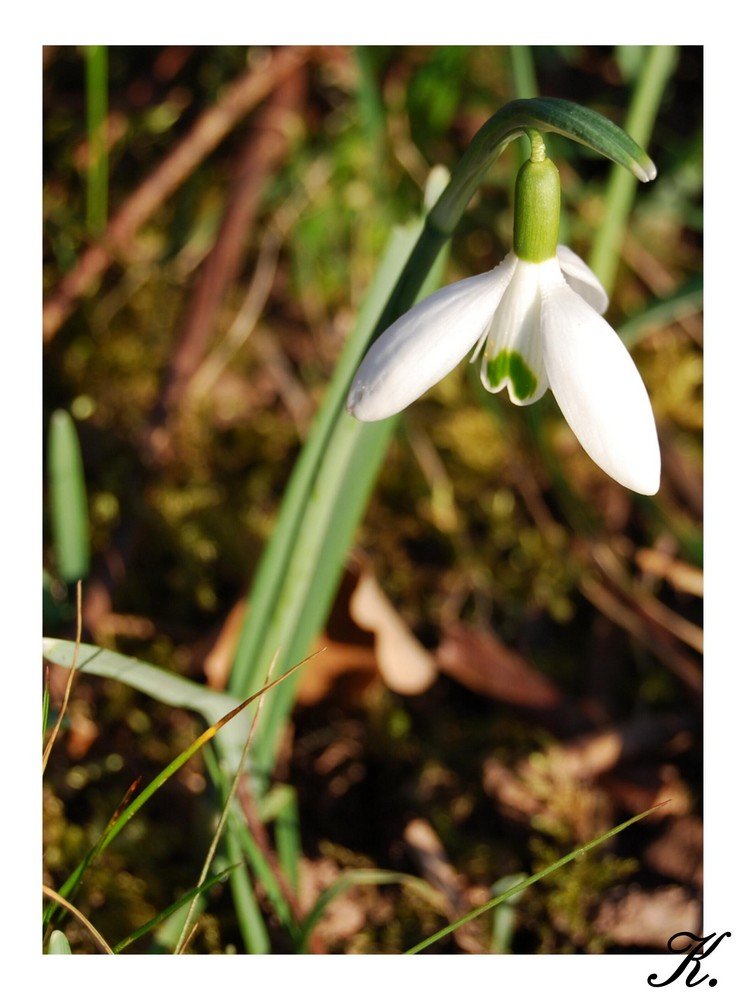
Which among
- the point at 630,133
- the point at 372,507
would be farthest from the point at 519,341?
the point at 372,507

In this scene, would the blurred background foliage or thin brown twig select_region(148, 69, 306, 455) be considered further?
thin brown twig select_region(148, 69, 306, 455)

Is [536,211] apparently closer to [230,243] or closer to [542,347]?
[542,347]

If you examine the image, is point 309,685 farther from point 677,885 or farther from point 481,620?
point 677,885

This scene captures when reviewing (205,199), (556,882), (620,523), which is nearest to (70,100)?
(205,199)
